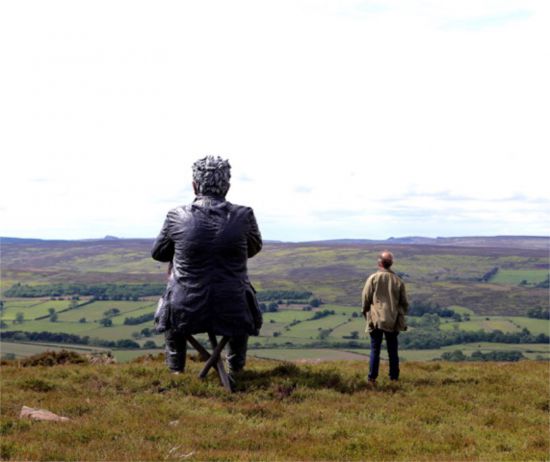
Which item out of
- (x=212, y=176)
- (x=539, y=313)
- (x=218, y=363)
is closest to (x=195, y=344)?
(x=218, y=363)

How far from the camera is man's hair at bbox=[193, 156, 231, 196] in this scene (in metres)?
14.7

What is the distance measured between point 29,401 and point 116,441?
12.1 ft

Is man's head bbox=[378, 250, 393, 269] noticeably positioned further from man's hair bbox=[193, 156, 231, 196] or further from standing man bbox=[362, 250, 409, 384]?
man's hair bbox=[193, 156, 231, 196]

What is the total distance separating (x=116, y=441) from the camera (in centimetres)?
995

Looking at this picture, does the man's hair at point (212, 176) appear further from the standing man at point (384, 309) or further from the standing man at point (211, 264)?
the standing man at point (384, 309)

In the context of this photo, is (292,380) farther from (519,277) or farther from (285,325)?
(519,277)

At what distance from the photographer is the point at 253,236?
49.0 ft

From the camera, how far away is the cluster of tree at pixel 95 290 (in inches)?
4932

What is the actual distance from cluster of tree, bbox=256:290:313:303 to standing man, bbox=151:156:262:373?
4131 inches

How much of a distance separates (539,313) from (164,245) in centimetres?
9558

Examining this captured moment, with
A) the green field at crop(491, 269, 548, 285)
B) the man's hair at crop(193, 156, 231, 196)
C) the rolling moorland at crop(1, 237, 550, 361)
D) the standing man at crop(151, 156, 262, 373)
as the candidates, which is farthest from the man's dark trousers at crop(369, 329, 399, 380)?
the green field at crop(491, 269, 548, 285)

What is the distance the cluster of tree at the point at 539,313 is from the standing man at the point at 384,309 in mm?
91487

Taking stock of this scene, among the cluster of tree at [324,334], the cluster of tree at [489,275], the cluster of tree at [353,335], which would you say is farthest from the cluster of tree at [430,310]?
the cluster of tree at [489,275]

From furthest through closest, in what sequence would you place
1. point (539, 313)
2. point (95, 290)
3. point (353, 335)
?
1. point (95, 290)
2. point (539, 313)
3. point (353, 335)
